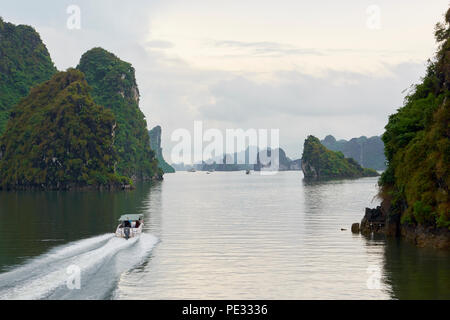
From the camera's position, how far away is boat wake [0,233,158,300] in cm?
3025

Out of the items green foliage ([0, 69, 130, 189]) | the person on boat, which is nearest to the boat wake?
the person on boat

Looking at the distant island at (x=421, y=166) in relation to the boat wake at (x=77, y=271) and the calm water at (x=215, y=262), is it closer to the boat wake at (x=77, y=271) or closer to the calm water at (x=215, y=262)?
the calm water at (x=215, y=262)

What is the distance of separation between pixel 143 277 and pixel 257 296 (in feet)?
27.6

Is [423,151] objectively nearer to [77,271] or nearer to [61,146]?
[77,271]

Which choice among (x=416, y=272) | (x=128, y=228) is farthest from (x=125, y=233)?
(x=416, y=272)

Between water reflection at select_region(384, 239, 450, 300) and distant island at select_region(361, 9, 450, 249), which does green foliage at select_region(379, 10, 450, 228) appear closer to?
distant island at select_region(361, 9, 450, 249)

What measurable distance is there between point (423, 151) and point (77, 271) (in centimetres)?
2904

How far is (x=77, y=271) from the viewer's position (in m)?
35.4

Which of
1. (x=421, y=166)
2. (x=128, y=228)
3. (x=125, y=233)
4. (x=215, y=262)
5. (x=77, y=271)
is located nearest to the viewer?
(x=77, y=271)

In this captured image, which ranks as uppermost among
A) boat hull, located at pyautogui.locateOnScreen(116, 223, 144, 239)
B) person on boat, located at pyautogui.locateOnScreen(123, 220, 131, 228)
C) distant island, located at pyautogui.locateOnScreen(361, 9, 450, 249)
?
distant island, located at pyautogui.locateOnScreen(361, 9, 450, 249)

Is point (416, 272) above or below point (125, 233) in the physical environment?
below
